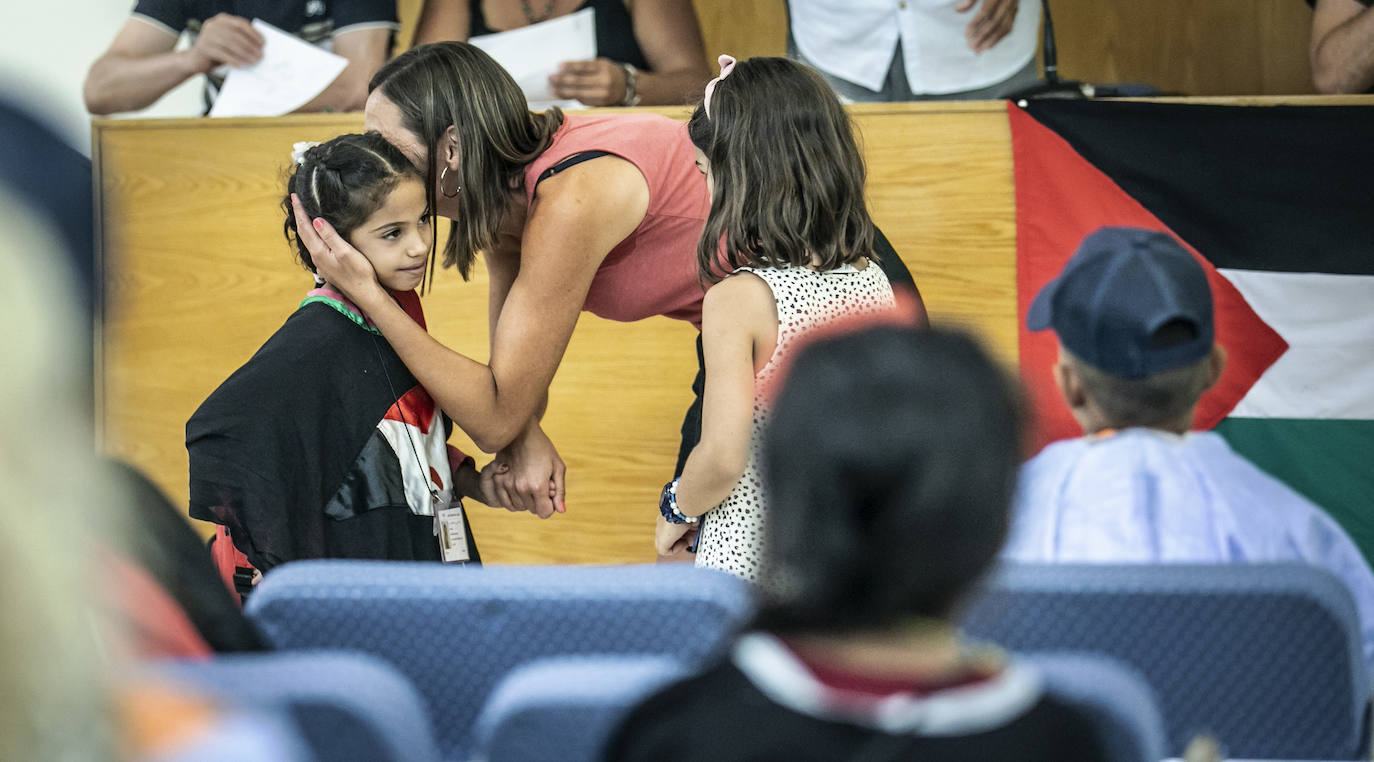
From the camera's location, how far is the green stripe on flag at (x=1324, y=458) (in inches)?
94.7

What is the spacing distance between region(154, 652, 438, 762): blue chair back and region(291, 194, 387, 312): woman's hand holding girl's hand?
36.5 inches

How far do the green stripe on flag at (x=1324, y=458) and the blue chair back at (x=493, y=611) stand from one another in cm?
187

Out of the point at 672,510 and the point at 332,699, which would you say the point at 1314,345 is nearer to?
the point at 672,510

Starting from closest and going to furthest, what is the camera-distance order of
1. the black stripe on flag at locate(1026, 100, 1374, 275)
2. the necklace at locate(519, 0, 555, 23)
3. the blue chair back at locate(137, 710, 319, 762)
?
the blue chair back at locate(137, 710, 319, 762) → the black stripe on flag at locate(1026, 100, 1374, 275) → the necklace at locate(519, 0, 555, 23)

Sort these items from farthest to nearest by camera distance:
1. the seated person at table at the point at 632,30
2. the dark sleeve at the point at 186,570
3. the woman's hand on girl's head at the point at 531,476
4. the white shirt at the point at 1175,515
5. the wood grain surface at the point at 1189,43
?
1. the wood grain surface at the point at 1189,43
2. the seated person at table at the point at 632,30
3. the woman's hand on girl's head at the point at 531,476
4. the white shirt at the point at 1175,515
5. the dark sleeve at the point at 186,570

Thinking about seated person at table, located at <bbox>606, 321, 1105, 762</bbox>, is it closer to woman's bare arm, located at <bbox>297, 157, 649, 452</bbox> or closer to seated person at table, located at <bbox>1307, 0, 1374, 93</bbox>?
woman's bare arm, located at <bbox>297, 157, 649, 452</bbox>

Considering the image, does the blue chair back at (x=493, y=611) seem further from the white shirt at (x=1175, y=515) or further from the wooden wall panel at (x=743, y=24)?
the wooden wall panel at (x=743, y=24)

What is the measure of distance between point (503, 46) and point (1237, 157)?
157 centimetres

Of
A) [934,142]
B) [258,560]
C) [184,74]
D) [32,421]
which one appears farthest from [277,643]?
[184,74]

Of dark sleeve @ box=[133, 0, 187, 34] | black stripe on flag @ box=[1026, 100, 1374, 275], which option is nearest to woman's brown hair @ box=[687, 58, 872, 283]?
black stripe on flag @ box=[1026, 100, 1374, 275]

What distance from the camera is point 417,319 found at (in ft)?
6.06

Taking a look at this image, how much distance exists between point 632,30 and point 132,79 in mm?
1176

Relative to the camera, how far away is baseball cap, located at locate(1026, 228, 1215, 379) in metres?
1.21

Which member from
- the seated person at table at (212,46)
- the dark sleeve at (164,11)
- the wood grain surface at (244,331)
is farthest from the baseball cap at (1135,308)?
the dark sleeve at (164,11)
